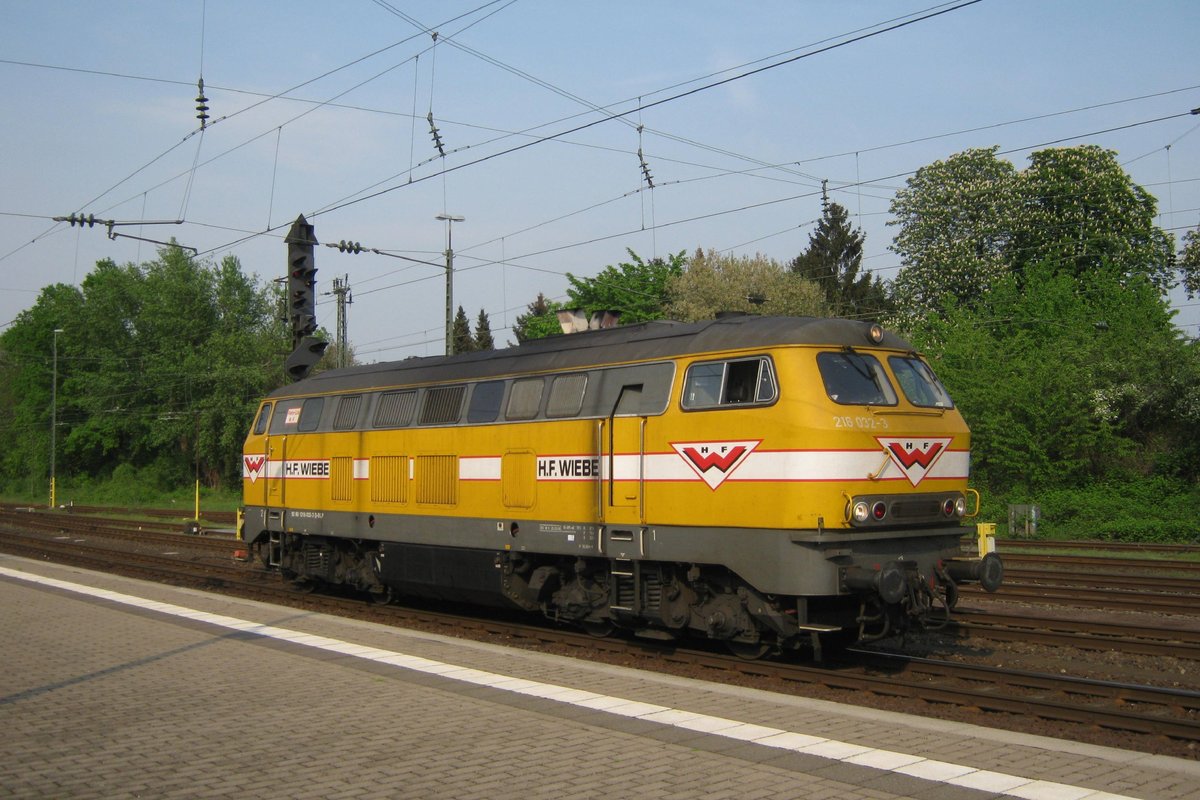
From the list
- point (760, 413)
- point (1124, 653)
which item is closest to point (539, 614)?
point (760, 413)

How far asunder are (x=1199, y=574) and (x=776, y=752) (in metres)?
16.3

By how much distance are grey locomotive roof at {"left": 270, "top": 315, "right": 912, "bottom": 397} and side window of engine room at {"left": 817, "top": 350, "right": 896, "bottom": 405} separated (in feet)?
0.53

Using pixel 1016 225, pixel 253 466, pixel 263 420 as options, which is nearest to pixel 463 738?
pixel 263 420

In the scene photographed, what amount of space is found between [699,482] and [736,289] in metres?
41.5

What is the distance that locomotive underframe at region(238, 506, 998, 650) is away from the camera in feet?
33.7

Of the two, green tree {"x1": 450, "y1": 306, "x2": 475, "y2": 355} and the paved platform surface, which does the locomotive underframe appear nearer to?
the paved platform surface

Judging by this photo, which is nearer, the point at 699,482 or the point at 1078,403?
the point at 699,482

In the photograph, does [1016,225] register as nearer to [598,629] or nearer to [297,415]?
[297,415]

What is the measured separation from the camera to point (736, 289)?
5175 cm

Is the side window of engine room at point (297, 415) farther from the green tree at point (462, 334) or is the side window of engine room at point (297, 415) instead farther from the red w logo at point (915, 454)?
the green tree at point (462, 334)

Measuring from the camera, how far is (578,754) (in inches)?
286

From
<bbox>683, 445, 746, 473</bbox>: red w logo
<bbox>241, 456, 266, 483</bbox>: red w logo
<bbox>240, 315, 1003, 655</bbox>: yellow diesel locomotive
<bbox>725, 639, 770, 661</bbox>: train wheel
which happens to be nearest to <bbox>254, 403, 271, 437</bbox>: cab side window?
<bbox>241, 456, 266, 483</bbox>: red w logo

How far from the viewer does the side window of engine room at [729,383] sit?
1074 cm

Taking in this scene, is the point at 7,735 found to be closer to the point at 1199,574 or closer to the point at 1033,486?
the point at 1199,574
